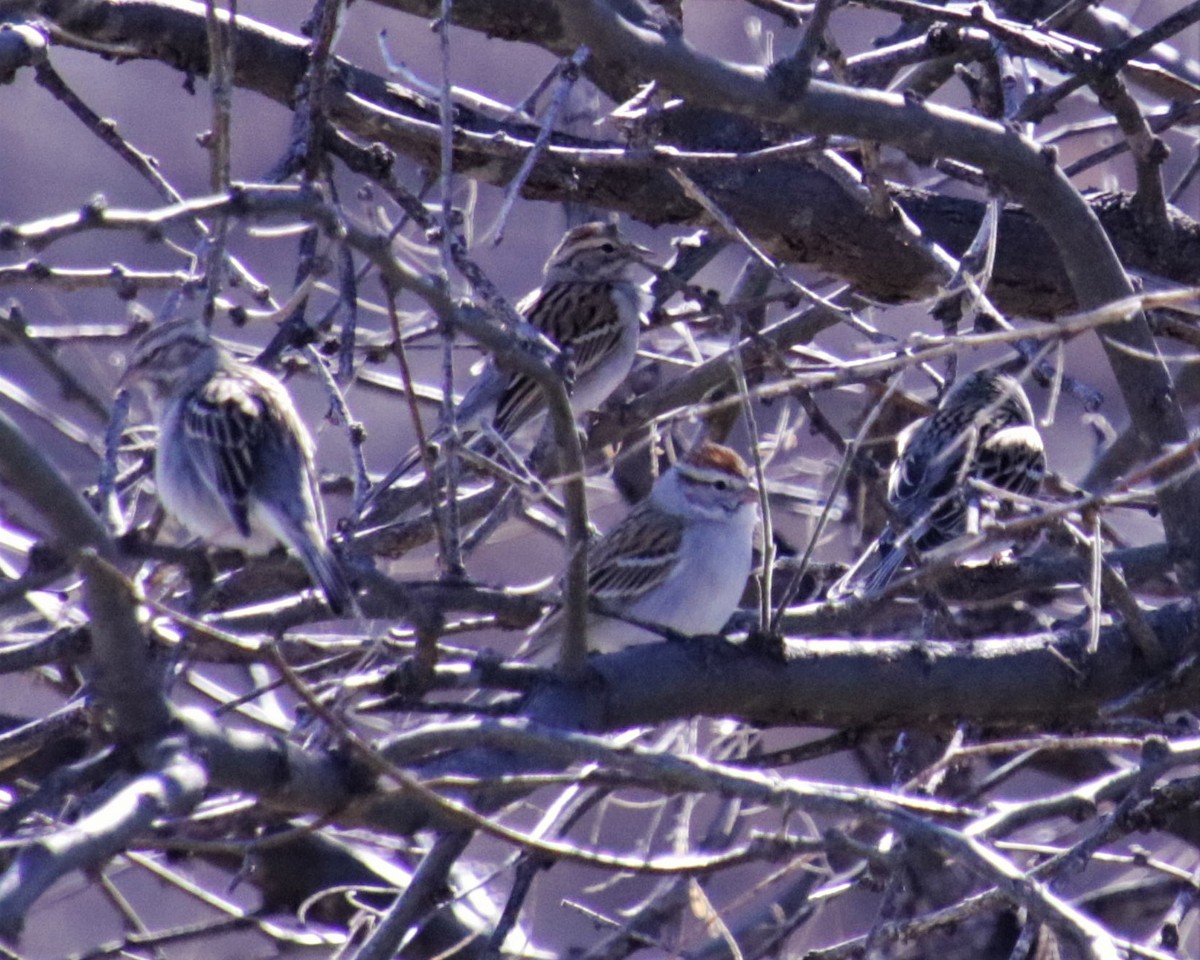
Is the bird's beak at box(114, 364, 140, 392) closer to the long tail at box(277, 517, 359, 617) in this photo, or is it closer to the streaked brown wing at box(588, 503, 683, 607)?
the long tail at box(277, 517, 359, 617)

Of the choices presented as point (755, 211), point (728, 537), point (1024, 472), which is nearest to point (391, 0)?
point (755, 211)

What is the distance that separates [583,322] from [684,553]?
183 cm

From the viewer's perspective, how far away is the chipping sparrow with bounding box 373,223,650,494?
21.8 ft

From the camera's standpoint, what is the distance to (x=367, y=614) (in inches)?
157

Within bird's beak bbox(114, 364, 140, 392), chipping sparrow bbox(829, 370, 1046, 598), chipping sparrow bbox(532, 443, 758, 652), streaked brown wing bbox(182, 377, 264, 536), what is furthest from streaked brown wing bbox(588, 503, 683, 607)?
bird's beak bbox(114, 364, 140, 392)

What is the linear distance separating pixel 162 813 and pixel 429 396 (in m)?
3.76

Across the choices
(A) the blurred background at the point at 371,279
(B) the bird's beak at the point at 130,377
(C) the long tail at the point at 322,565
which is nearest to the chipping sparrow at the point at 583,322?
(A) the blurred background at the point at 371,279

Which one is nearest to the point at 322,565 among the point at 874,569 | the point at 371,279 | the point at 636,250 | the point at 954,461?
the point at 874,569

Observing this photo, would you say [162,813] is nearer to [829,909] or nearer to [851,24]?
[829,909]

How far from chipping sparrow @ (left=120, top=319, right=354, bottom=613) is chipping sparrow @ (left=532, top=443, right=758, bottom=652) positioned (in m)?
1.17

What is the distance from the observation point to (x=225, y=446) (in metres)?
4.85

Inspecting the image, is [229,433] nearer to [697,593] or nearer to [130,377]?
[130,377]

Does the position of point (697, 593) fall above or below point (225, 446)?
below

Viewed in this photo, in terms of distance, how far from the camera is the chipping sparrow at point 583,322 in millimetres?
6648
